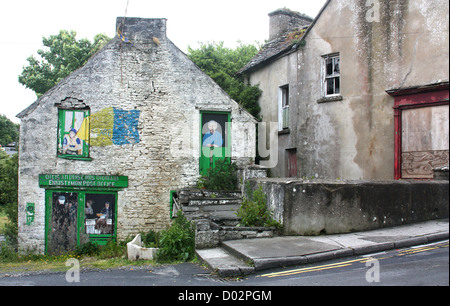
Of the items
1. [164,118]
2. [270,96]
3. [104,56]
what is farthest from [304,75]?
[104,56]

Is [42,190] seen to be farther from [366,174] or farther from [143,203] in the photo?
[366,174]

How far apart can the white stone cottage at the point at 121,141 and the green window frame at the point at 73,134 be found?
32mm

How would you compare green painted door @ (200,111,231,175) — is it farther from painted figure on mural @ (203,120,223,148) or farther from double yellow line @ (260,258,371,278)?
double yellow line @ (260,258,371,278)

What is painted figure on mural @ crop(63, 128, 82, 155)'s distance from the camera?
43.6ft

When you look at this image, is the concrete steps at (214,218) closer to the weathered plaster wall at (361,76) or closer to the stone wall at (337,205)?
the stone wall at (337,205)

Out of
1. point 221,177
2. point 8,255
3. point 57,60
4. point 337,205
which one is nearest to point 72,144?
point 8,255

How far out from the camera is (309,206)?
860cm

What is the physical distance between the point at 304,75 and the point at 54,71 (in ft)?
58.9

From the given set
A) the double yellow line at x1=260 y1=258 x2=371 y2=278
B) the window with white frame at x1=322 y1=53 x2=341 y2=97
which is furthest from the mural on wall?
the double yellow line at x1=260 y1=258 x2=371 y2=278

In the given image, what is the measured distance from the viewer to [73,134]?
526 inches

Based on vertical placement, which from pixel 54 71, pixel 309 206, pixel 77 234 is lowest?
pixel 77 234

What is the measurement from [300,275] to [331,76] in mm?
9727

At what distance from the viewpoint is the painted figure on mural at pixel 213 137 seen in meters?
14.0

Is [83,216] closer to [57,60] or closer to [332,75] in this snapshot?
[332,75]
